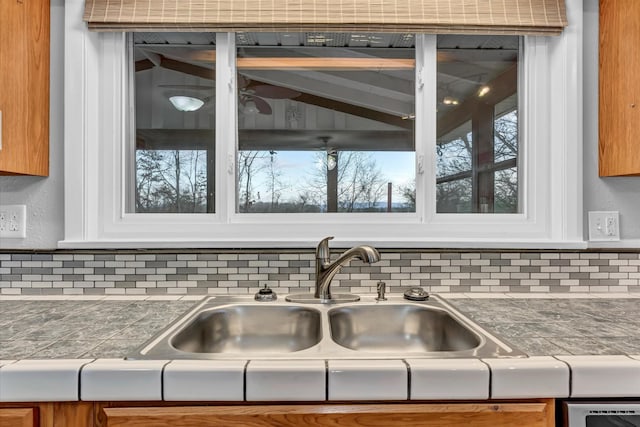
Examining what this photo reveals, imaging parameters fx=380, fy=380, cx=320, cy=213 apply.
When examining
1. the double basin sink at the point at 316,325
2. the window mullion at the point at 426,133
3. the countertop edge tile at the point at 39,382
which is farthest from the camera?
the window mullion at the point at 426,133

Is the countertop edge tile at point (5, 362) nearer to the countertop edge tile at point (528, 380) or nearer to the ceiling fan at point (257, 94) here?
the countertop edge tile at point (528, 380)

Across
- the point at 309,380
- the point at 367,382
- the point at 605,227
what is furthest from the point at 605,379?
the point at 605,227

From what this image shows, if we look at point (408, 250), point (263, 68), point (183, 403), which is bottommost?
point (183, 403)

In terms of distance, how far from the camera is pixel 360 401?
76cm

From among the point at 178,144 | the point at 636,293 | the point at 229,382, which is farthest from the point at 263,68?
the point at 636,293

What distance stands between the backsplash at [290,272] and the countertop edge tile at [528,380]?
2.13 ft

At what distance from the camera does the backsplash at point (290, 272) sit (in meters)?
1.38

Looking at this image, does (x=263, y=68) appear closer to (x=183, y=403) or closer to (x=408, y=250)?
(x=408, y=250)

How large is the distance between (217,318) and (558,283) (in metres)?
1.23

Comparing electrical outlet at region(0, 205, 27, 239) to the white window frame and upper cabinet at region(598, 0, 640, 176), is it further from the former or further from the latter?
upper cabinet at region(598, 0, 640, 176)

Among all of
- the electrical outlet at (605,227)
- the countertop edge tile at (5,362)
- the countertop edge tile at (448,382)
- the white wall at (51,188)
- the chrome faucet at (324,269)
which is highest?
the white wall at (51,188)

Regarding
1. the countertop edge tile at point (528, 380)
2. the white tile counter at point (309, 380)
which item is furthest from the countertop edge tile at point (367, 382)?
the countertop edge tile at point (528, 380)

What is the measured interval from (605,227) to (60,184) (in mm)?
2046

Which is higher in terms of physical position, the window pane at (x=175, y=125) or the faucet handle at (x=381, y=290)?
the window pane at (x=175, y=125)
